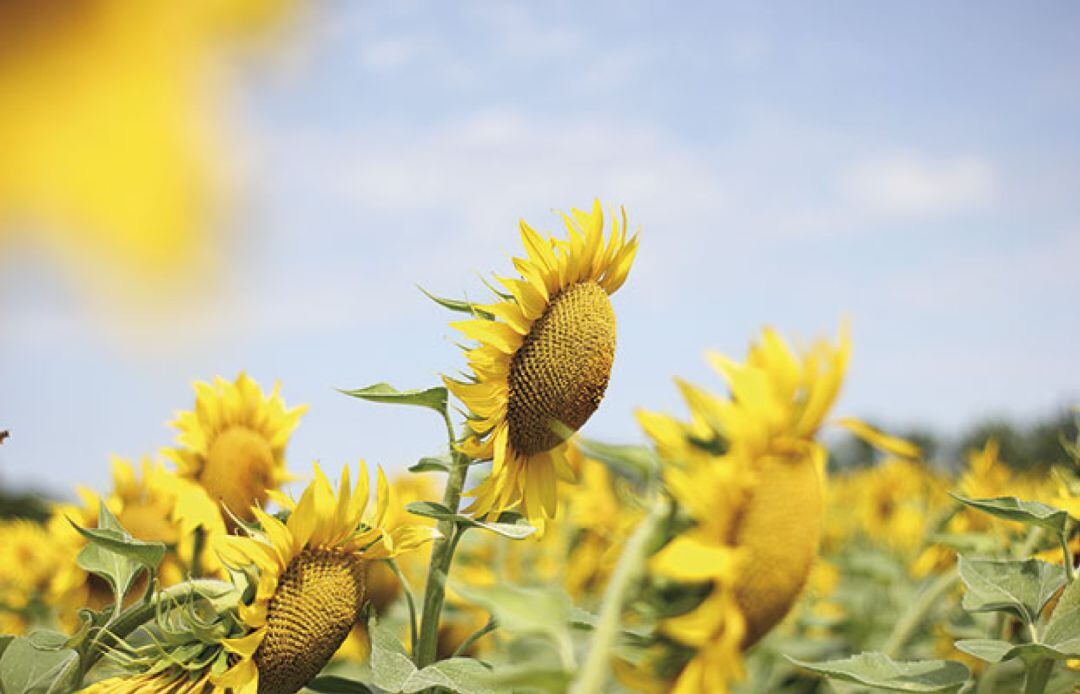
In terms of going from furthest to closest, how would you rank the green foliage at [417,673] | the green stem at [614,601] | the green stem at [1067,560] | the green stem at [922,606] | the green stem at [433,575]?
the green stem at [922,606] → the green stem at [1067,560] → the green stem at [433,575] → the green foliage at [417,673] → the green stem at [614,601]

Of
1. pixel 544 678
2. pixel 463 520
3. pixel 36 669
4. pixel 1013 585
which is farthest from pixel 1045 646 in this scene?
→ pixel 36 669

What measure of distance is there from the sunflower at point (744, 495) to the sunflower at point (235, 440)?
1.23 metres

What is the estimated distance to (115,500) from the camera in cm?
235

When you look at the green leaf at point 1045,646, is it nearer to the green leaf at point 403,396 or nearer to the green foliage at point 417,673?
the green foliage at point 417,673

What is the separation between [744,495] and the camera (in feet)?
3.66

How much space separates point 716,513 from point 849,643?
3739mm

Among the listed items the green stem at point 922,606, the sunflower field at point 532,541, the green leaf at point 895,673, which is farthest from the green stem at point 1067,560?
the green stem at point 922,606

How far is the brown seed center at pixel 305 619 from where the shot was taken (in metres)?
1.54

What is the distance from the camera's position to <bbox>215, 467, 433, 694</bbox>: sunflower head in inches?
60.6

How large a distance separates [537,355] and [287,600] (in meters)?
0.55

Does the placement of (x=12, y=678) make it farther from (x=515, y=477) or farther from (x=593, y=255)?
(x=593, y=255)

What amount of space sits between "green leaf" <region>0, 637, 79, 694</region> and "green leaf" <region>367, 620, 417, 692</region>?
1.53 ft

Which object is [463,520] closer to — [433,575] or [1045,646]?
[433,575]

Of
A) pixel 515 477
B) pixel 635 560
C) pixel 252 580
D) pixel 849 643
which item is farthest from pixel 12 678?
pixel 849 643
